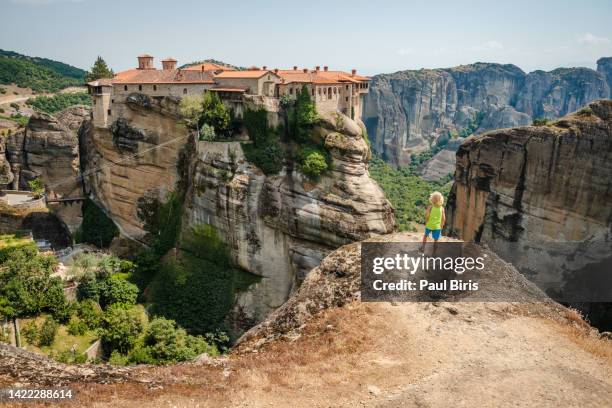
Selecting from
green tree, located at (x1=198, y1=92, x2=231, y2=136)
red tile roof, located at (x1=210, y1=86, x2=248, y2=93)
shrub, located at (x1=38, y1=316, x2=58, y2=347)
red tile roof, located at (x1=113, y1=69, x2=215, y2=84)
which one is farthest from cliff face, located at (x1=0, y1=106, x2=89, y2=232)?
shrub, located at (x1=38, y1=316, x2=58, y2=347)

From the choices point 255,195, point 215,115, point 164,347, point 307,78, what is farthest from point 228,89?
point 164,347

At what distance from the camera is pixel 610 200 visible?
2823cm

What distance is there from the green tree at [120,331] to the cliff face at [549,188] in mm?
22463

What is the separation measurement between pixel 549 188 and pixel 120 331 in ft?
85.9

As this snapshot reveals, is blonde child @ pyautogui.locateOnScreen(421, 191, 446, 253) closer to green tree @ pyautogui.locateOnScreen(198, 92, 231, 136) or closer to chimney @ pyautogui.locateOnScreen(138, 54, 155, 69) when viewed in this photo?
green tree @ pyautogui.locateOnScreen(198, 92, 231, 136)

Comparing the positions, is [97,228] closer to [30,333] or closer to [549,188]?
[30,333]

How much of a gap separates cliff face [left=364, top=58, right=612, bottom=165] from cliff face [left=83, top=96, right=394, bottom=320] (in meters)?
84.0

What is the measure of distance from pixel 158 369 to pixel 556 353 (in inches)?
361

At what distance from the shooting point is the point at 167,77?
40.8 m

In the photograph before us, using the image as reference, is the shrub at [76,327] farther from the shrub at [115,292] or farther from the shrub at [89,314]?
the shrub at [115,292]

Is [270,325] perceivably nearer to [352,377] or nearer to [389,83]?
[352,377]

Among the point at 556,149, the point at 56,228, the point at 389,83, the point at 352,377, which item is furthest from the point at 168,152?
the point at 389,83

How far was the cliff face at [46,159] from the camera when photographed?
44562mm

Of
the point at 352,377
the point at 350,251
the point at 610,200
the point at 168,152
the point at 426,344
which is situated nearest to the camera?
the point at 352,377
